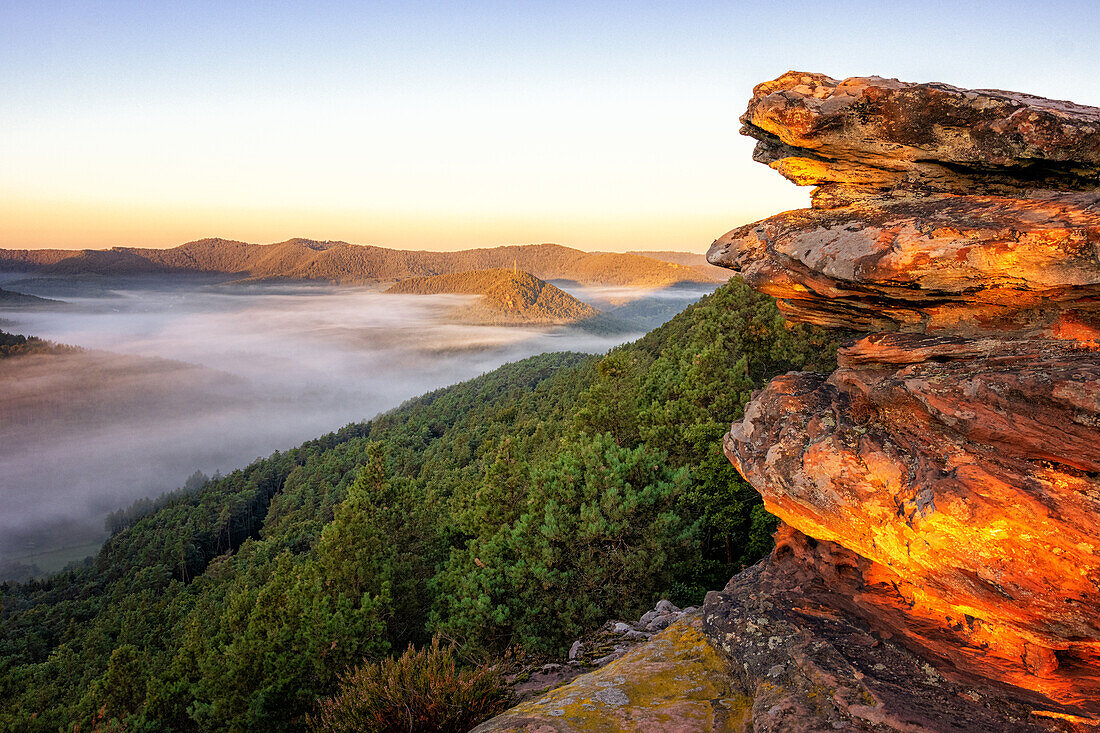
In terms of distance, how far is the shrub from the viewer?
9281 millimetres

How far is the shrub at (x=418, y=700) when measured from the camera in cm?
928

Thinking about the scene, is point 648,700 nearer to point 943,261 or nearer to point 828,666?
point 828,666

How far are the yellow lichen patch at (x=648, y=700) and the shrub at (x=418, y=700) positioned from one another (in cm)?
102

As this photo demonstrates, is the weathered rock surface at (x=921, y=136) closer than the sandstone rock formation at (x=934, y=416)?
No

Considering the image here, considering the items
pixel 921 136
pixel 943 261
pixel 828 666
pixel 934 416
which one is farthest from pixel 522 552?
pixel 921 136

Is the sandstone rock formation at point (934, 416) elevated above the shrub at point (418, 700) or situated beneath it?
elevated above

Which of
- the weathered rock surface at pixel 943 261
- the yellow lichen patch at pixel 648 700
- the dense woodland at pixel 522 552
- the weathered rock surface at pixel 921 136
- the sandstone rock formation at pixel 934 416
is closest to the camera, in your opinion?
the sandstone rock formation at pixel 934 416

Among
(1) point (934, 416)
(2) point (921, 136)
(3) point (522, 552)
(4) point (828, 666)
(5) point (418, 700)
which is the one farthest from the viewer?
(3) point (522, 552)

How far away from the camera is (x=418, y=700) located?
9.30 m

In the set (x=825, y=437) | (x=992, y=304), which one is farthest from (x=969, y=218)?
(x=825, y=437)

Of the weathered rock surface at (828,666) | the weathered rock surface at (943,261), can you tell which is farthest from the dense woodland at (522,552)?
the weathered rock surface at (943,261)

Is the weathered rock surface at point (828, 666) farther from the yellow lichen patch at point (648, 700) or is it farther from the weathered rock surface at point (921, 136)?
the weathered rock surface at point (921, 136)

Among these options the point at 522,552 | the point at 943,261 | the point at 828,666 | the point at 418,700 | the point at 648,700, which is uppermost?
the point at 943,261

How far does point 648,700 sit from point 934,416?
5.75 m
